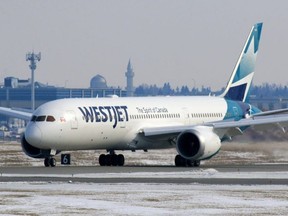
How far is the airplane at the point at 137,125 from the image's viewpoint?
179ft

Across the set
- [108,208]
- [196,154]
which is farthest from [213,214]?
[196,154]

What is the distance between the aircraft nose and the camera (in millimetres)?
53688

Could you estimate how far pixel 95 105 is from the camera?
2223 inches

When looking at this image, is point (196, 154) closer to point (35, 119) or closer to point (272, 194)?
point (35, 119)

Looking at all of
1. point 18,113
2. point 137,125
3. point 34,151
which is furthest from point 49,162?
point 18,113

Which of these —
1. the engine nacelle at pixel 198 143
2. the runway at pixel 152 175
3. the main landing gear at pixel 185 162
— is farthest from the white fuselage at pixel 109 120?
the engine nacelle at pixel 198 143

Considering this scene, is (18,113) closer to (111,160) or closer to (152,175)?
(111,160)

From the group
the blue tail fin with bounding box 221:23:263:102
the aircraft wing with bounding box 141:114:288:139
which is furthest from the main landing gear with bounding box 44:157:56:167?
the blue tail fin with bounding box 221:23:263:102

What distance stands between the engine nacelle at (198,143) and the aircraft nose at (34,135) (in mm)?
7390

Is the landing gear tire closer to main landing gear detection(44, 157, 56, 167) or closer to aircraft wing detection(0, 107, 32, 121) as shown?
main landing gear detection(44, 157, 56, 167)

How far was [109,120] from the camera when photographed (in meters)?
56.3

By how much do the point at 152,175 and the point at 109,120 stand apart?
11.1 metres

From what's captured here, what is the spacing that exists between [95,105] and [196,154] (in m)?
5.91

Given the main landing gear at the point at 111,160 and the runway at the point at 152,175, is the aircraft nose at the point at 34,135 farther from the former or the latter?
the main landing gear at the point at 111,160
